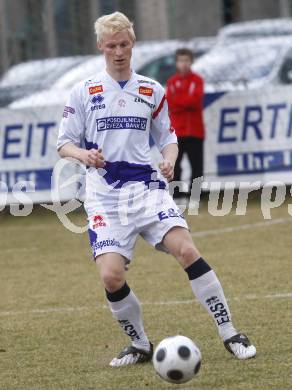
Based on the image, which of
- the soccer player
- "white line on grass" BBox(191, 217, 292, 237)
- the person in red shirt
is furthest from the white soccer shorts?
the person in red shirt

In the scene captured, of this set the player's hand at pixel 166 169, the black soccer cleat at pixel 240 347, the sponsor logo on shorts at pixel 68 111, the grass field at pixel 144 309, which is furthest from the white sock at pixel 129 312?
the sponsor logo on shorts at pixel 68 111

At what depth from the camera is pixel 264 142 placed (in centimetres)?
1673

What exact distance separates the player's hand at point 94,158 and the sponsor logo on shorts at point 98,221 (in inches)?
16.1

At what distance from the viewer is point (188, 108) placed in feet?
52.3

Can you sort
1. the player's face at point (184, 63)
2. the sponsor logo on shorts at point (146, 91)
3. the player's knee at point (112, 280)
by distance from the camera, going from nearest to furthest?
the player's knee at point (112, 280) < the sponsor logo on shorts at point (146, 91) < the player's face at point (184, 63)

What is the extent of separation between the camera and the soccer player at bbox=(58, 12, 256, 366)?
736cm

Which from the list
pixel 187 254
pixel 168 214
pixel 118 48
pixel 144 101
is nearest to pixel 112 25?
pixel 118 48

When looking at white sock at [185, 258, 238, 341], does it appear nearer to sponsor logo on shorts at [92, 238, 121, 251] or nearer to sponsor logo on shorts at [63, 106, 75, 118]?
sponsor logo on shorts at [92, 238, 121, 251]

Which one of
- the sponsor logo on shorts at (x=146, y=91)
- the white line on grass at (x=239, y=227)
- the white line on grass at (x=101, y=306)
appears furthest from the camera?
the white line on grass at (x=239, y=227)

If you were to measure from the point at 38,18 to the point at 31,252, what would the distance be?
14.1 m

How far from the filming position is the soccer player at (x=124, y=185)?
7.36 metres

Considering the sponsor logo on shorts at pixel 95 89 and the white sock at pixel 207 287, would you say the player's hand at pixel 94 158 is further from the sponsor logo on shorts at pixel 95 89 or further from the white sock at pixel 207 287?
the white sock at pixel 207 287

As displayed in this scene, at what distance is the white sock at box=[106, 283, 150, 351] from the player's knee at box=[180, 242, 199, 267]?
39cm

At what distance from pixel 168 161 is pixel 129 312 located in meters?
0.93
